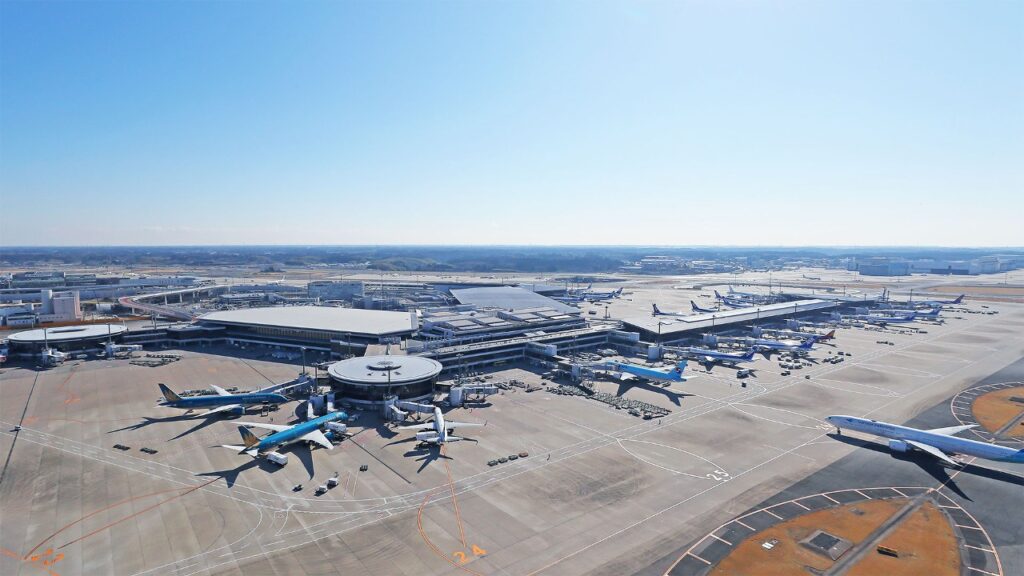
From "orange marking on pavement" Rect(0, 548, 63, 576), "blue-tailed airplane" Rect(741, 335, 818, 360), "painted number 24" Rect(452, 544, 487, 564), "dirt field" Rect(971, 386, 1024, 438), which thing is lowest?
"orange marking on pavement" Rect(0, 548, 63, 576)

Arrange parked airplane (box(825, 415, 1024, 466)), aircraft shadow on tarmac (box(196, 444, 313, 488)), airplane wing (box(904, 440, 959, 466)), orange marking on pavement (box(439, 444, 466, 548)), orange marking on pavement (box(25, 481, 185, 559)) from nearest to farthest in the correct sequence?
orange marking on pavement (box(25, 481, 185, 559)), orange marking on pavement (box(439, 444, 466, 548)), aircraft shadow on tarmac (box(196, 444, 313, 488)), parked airplane (box(825, 415, 1024, 466)), airplane wing (box(904, 440, 959, 466))

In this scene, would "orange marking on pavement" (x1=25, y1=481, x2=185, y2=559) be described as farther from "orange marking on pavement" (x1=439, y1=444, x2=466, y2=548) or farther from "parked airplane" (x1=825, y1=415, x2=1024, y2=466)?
"parked airplane" (x1=825, y1=415, x2=1024, y2=466)

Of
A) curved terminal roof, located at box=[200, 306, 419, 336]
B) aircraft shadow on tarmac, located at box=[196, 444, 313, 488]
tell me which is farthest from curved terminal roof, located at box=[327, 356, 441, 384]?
curved terminal roof, located at box=[200, 306, 419, 336]

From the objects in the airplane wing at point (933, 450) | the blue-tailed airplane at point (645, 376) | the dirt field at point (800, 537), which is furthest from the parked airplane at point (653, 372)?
the dirt field at point (800, 537)

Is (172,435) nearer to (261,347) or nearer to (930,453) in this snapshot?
(261,347)

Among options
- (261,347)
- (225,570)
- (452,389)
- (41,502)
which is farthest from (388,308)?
(225,570)

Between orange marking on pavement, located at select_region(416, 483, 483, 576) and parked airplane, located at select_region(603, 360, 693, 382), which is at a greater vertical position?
parked airplane, located at select_region(603, 360, 693, 382)

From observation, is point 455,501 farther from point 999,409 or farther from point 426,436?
point 999,409
